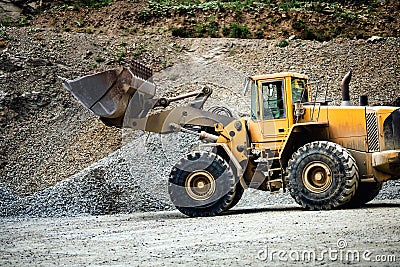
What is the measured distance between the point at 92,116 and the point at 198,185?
50.9 feet

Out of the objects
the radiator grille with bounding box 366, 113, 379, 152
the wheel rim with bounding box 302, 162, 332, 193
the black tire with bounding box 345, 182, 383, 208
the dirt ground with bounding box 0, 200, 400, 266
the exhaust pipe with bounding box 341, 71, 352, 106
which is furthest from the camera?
the black tire with bounding box 345, 182, 383, 208

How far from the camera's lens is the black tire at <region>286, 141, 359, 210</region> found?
11812 mm

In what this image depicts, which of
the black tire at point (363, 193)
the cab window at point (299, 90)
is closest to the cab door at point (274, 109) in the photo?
the cab window at point (299, 90)

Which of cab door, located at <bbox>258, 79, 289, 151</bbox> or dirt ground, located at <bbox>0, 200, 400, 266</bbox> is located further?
cab door, located at <bbox>258, 79, 289, 151</bbox>

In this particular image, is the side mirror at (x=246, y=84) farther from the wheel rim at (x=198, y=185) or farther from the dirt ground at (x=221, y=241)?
the dirt ground at (x=221, y=241)

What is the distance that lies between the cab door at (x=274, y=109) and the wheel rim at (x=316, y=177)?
3.10ft

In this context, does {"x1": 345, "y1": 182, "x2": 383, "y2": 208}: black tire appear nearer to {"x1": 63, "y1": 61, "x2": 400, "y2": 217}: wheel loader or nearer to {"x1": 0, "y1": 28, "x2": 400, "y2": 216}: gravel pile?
{"x1": 63, "y1": 61, "x2": 400, "y2": 217}: wheel loader

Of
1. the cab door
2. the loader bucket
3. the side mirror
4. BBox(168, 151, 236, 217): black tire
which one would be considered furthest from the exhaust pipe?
the loader bucket

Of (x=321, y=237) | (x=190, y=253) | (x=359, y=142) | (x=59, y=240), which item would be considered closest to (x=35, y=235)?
(x=59, y=240)

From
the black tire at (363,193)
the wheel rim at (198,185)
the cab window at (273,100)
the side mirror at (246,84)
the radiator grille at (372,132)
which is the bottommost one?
the black tire at (363,193)

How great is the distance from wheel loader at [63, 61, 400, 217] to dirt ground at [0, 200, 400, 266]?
62 cm

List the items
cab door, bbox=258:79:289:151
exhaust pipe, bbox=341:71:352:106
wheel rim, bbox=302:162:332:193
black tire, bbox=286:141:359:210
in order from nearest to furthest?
1. black tire, bbox=286:141:359:210
2. wheel rim, bbox=302:162:332:193
3. cab door, bbox=258:79:289:151
4. exhaust pipe, bbox=341:71:352:106

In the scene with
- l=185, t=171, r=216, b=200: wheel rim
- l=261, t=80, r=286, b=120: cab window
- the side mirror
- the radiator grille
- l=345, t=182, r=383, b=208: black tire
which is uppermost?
the side mirror

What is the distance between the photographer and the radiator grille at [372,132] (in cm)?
1220
